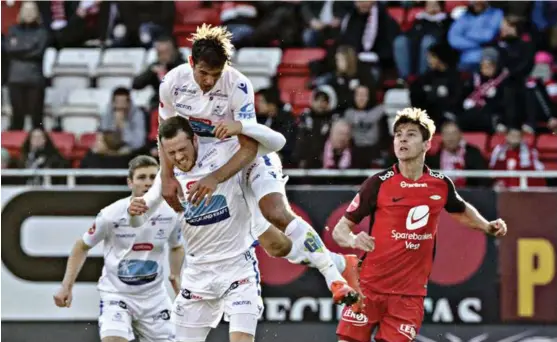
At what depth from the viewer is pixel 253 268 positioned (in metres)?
9.05

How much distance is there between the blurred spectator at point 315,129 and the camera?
13.6 meters

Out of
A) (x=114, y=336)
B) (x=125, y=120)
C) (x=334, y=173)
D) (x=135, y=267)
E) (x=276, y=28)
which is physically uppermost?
A: (x=276, y=28)

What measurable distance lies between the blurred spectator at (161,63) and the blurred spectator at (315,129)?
2115mm

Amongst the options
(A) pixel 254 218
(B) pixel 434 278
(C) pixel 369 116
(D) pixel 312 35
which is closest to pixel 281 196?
(A) pixel 254 218

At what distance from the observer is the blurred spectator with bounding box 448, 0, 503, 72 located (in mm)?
15180

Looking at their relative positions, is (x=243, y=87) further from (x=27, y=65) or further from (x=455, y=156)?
(x=27, y=65)

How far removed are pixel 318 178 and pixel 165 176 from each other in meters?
4.60

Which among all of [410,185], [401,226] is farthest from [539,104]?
[401,226]

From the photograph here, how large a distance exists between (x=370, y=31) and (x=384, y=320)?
6807 millimetres

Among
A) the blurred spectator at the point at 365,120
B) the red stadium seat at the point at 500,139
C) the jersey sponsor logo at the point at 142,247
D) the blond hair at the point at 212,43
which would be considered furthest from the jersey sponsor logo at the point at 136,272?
the red stadium seat at the point at 500,139

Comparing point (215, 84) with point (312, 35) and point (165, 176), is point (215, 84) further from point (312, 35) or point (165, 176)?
point (312, 35)

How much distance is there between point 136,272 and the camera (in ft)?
34.4

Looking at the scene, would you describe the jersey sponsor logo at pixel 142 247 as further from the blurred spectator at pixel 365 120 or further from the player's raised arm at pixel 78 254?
the blurred spectator at pixel 365 120

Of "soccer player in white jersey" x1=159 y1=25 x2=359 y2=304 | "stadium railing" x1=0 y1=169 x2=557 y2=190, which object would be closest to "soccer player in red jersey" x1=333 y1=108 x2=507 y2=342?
"soccer player in white jersey" x1=159 y1=25 x2=359 y2=304
